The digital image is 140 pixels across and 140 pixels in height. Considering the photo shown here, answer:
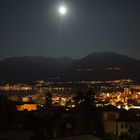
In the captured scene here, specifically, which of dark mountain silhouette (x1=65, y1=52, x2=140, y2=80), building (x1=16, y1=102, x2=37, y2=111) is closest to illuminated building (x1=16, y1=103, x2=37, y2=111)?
building (x1=16, y1=102, x2=37, y2=111)

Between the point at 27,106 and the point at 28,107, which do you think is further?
the point at 27,106

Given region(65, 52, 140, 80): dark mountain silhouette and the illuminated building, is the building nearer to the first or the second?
the illuminated building

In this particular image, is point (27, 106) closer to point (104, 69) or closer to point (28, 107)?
point (28, 107)

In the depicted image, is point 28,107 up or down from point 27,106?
down

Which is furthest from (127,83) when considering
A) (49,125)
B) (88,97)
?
(49,125)

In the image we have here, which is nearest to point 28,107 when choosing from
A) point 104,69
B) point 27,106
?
point 27,106

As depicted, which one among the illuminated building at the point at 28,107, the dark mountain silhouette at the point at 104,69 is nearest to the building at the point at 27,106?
the illuminated building at the point at 28,107

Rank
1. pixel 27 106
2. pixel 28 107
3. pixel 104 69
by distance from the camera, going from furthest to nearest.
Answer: pixel 104 69
pixel 27 106
pixel 28 107

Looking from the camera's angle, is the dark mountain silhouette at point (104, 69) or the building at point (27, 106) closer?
the building at point (27, 106)

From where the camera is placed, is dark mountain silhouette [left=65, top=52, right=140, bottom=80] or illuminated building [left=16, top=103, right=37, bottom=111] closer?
illuminated building [left=16, top=103, right=37, bottom=111]

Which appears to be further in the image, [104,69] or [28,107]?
[104,69]

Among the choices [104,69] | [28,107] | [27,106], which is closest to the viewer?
[28,107]

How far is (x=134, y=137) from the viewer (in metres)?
26.2

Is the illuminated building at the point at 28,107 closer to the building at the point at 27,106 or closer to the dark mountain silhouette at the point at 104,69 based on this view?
the building at the point at 27,106
